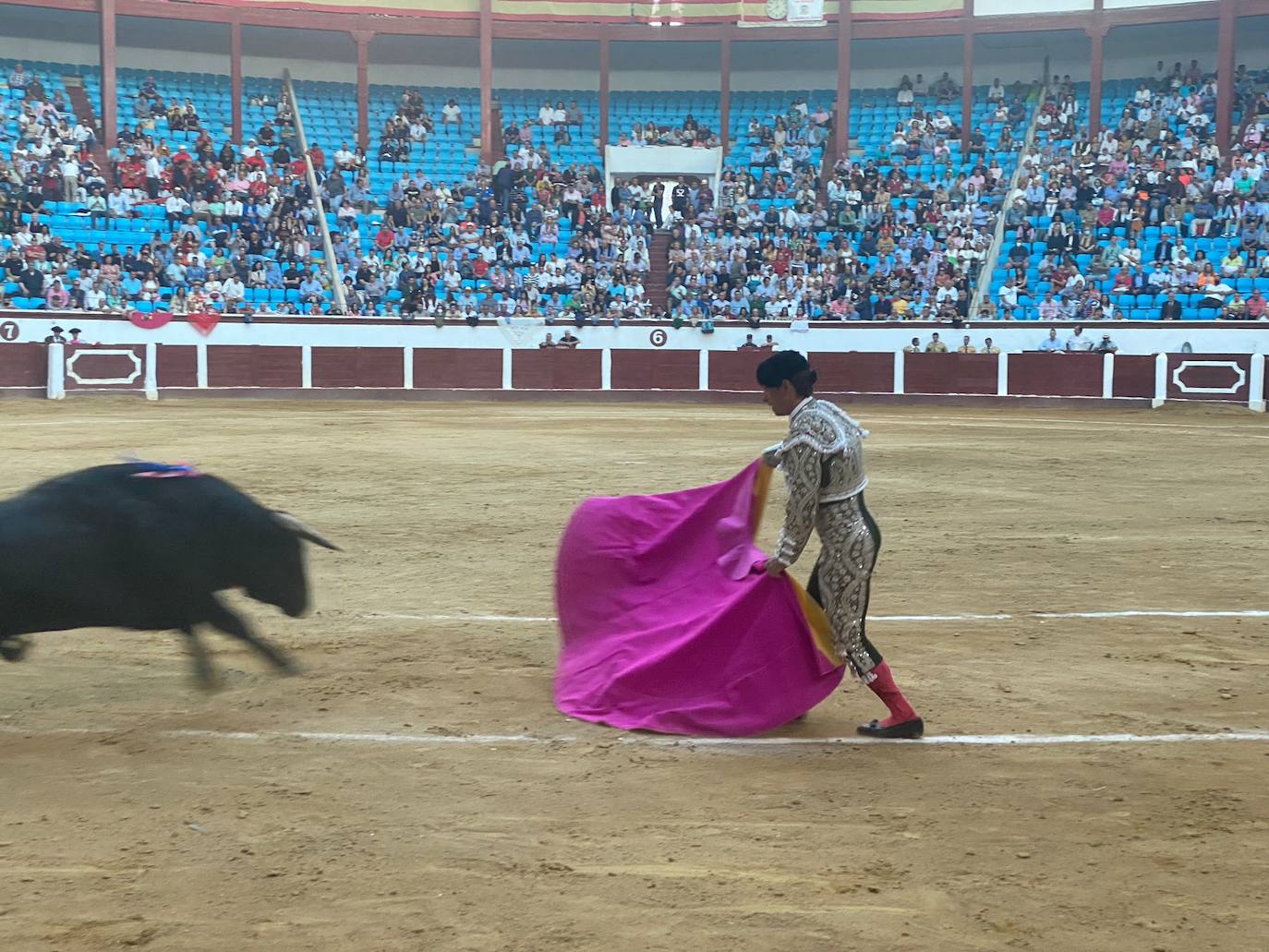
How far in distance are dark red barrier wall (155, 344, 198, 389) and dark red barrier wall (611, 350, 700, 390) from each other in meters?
6.53

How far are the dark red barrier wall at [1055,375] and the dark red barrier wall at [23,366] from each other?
14221 millimetres

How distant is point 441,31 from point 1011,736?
2468 cm

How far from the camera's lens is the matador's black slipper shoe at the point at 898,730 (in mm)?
3914

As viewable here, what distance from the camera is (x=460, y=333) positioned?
2198 centimetres

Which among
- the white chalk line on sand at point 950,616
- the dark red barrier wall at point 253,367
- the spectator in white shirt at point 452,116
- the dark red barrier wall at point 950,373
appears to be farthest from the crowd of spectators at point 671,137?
the white chalk line on sand at point 950,616

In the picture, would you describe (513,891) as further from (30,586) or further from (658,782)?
(30,586)

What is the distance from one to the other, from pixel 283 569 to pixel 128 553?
1.61 feet

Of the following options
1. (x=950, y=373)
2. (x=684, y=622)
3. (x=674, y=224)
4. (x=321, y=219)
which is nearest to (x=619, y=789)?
(x=684, y=622)

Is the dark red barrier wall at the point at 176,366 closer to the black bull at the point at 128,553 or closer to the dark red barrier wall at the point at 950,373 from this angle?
the dark red barrier wall at the point at 950,373

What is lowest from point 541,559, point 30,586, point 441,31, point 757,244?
point 541,559

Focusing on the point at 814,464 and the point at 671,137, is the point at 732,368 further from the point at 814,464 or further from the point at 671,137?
the point at 814,464

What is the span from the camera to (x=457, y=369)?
858 inches

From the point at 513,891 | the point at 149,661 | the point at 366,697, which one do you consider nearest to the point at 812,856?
the point at 513,891

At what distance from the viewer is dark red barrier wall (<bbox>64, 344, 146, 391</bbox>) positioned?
19.6 metres
